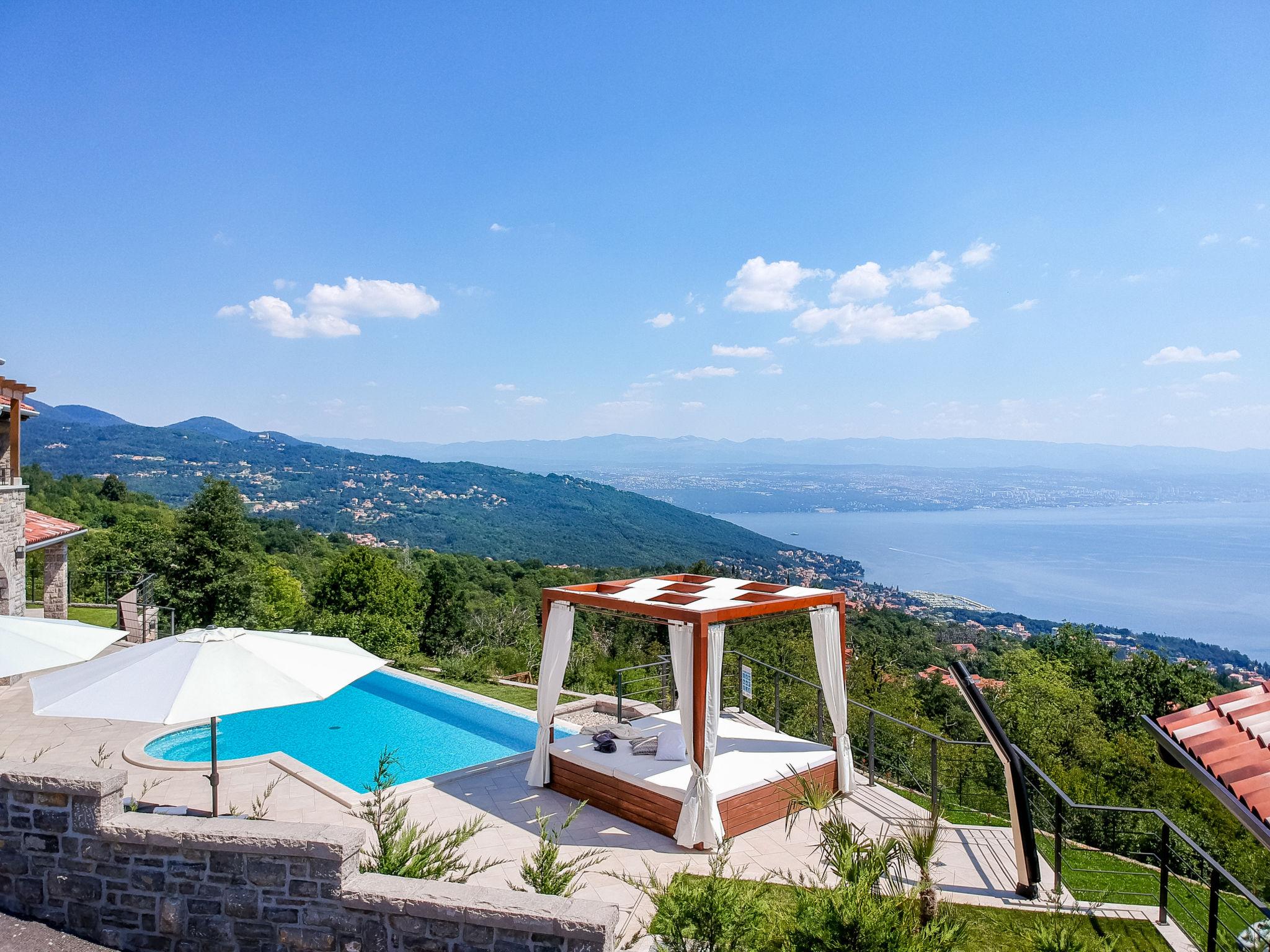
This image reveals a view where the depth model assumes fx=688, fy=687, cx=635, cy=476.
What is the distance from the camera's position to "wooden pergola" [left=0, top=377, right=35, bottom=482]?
11.3 m

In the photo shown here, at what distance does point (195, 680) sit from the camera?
481 cm

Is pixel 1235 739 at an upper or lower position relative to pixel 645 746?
upper

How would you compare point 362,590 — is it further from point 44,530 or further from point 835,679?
point 835,679

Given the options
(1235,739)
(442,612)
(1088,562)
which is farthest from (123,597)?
(1088,562)

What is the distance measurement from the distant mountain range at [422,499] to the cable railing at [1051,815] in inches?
1687

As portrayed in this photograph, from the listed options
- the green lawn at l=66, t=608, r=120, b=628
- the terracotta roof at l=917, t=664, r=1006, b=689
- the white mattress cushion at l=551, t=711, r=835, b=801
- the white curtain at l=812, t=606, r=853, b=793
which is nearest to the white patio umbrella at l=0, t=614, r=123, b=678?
the white mattress cushion at l=551, t=711, r=835, b=801

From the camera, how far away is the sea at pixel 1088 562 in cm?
9800

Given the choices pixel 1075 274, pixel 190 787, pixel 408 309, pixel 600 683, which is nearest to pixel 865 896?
pixel 190 787

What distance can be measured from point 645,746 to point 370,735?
5644 millimetres

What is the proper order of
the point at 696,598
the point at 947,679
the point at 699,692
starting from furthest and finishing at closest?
1. the point at 947,679
2. the point at 696,598
3. the point at 699,692

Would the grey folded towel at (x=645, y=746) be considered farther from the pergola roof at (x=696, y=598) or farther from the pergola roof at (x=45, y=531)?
the pergola roof at (x=45, y=531)

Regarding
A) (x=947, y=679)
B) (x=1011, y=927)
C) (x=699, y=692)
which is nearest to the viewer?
(x=1011, y=927)

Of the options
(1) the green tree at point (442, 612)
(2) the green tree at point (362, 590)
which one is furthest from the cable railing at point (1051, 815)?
(1) the green tree at point (442, 612)

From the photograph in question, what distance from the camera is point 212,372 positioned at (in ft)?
178
